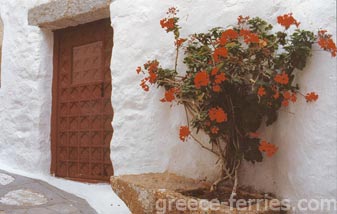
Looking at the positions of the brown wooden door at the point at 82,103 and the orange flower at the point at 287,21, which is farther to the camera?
the brown wooden door at the point at 82,103

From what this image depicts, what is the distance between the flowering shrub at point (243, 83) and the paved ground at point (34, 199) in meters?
1.27

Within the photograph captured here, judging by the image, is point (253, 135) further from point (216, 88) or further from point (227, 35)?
point (227, 35)

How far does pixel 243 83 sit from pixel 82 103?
2040 millimetres

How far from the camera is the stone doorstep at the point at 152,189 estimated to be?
2.20m

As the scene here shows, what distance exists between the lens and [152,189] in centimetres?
235

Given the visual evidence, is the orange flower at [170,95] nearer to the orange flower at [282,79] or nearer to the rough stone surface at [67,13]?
the orange flower at [282,79]

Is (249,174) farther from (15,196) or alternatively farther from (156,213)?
(15,196)

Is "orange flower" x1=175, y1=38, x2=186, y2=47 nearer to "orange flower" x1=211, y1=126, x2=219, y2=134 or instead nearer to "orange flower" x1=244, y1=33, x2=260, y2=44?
Answer: "orange flower" x1=244, y1=33, x2=260, y2=44

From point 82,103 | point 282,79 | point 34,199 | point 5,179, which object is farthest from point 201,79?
point 5,179

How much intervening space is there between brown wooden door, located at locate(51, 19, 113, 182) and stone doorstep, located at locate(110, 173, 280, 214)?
1000 mm

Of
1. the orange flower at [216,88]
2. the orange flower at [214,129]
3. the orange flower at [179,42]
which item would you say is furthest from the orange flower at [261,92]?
the orange flower at [179,42]

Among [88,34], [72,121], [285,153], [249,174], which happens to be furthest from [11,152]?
[285,153]

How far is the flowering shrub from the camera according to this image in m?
2.11

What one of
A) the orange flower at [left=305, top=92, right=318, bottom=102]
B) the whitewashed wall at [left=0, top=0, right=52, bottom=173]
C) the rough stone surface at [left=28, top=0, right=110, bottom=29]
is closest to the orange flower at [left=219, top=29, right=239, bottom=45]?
the orange flower at [left=305, top=92, right=318, bottom=102]
